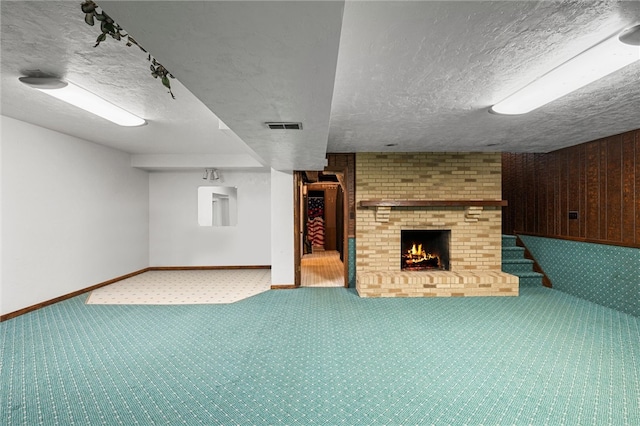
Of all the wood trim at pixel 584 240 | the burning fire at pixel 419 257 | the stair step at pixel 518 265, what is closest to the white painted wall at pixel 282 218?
the burning fire at pixel 419 257

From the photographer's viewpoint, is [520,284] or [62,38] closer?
[62,38]

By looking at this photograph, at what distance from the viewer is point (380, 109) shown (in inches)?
123

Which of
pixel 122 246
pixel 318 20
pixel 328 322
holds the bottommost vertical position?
pixel 328 322

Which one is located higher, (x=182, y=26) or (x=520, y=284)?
(x=182, y=26)

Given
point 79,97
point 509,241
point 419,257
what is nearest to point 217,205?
point 79,97

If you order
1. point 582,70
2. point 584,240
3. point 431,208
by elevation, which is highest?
point 582,70

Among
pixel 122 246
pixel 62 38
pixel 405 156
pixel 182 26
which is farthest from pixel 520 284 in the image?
pixel 122 246

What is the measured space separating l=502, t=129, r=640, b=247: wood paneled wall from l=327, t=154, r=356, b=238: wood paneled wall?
3502 millimetres

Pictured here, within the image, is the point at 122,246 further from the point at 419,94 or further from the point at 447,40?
the point at 447,40

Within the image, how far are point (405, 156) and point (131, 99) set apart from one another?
4.19 m

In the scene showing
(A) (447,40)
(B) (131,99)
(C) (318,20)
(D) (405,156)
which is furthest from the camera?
(D) (405,156)

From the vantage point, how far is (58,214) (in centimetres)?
459

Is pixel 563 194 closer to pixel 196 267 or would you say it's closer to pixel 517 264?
pixel 517 264

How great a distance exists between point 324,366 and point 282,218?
322 cm
